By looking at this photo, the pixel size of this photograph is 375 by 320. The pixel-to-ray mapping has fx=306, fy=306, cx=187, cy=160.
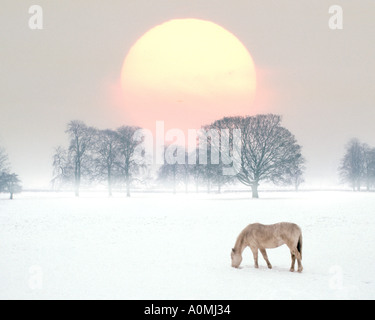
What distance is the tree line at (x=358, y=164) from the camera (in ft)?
260

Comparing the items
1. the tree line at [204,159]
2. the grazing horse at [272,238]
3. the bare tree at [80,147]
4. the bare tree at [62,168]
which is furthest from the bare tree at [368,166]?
the grazing horse at [272,238]

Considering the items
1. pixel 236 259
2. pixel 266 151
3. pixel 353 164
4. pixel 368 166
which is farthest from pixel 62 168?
pixel 368 166

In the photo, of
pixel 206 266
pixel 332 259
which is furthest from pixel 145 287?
pixel 332 259

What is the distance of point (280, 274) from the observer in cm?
919

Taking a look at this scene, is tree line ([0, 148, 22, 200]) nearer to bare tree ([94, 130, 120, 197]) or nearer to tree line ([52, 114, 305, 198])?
tree line ([52, 114, 305, 198])

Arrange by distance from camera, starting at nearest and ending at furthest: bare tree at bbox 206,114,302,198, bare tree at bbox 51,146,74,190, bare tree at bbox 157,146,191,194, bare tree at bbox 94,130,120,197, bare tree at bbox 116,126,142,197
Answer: bare tree at bbox 206,114,302,198 < bare tree at bbox 51,146,74,190 < bare tree at bbox 94,130,120,197 < bare tree at bbox 116,126,142,197 < bare tree at bbox 157,146,191,194

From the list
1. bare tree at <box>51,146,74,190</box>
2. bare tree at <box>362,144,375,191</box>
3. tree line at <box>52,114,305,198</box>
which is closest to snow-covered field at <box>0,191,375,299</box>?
tree line at <box>52,114,305,198</box>

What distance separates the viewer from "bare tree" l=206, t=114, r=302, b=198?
1746 inches

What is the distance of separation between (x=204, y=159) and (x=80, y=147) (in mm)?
23973

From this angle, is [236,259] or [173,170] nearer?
[236,259]

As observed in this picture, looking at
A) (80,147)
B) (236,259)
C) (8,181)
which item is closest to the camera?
(236,259)

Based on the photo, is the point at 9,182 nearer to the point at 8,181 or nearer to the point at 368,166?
the point at 8,181

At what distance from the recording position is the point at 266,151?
4469cm

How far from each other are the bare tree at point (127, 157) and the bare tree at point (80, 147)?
525 cm
